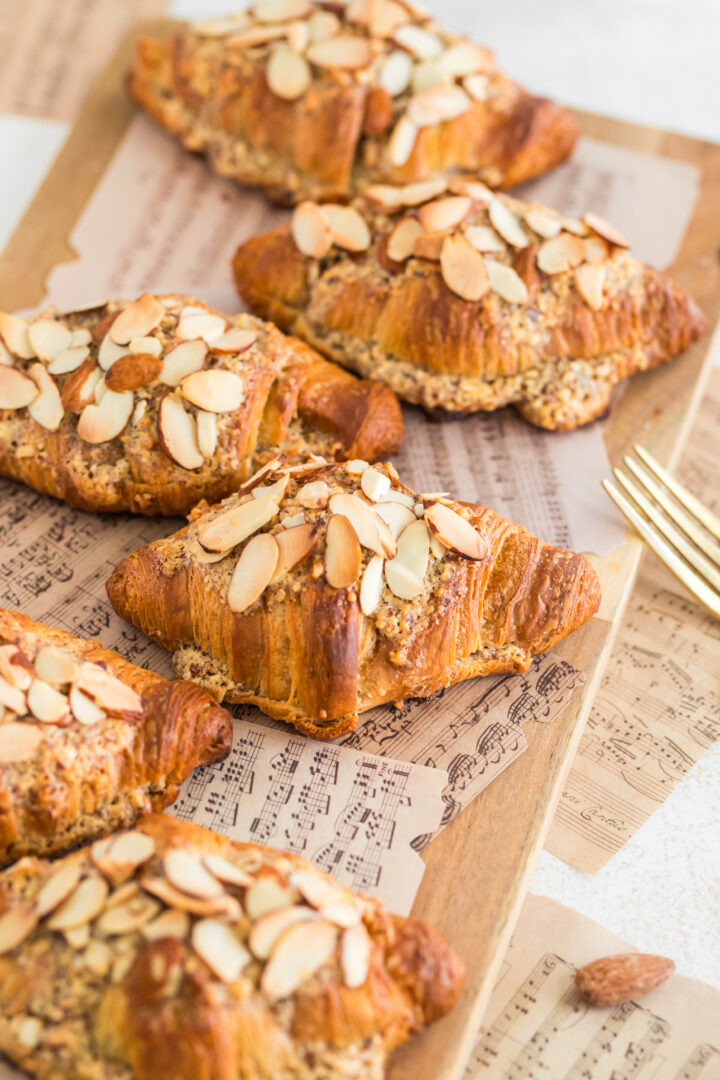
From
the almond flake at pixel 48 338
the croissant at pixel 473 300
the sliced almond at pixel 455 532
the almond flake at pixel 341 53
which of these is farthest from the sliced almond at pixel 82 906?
the almond flake at pixel 341 53

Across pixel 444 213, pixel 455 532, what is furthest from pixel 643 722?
pixel 444 213

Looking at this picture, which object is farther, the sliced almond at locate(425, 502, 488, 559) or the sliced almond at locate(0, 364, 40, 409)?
the sliced almond at locate(0, 364, 40, 409)

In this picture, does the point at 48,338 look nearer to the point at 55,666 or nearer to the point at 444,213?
the point at 55,666

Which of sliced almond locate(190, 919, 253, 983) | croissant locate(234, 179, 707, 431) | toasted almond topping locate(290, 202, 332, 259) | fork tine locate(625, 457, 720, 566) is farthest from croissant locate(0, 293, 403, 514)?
sliced almond locate(190, 919, 253, 983)

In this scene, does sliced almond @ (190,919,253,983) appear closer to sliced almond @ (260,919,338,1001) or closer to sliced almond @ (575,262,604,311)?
sliced almond @ (260,919,338,1001)

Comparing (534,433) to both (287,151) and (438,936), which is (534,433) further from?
(438,936)

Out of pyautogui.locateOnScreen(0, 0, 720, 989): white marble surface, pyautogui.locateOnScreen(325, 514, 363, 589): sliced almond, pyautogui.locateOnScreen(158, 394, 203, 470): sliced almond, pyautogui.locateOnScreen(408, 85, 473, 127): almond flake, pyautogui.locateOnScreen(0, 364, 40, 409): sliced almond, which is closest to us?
pyautogui.locateOnScreen(325, 514, 363, 589): sliced almond
